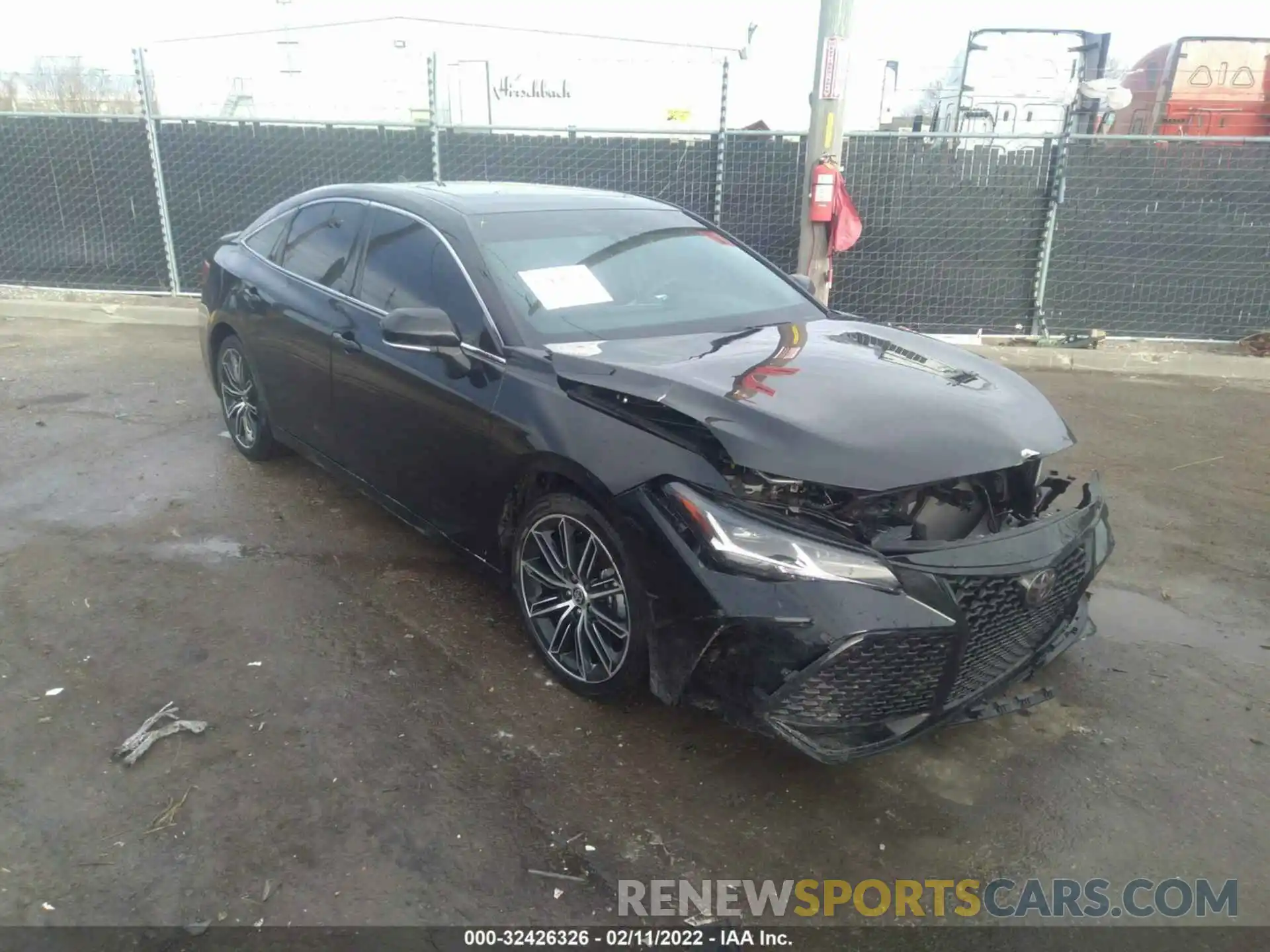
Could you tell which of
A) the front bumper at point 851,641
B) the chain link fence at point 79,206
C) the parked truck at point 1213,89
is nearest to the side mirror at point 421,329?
the front bumper at point 851,641

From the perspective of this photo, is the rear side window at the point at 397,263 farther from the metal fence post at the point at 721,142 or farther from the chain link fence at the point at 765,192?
the chain link fence at the point at 765,192

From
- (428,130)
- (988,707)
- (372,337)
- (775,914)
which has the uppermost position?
(428,130)

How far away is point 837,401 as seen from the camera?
118 inches

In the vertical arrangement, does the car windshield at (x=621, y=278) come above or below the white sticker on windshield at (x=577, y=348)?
above

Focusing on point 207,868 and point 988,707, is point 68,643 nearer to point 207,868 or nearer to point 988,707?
point 207,868

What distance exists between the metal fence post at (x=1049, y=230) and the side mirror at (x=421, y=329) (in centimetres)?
745

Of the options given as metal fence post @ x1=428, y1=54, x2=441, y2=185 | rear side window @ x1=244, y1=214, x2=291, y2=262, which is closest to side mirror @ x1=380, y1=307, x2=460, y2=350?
rear side window @ x1=244, y1=214, x2=291, y2=262

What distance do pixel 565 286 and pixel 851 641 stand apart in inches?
76.3

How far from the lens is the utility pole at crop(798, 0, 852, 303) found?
7473 mm

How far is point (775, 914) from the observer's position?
98.0 inches

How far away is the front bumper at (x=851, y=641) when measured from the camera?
258 cm

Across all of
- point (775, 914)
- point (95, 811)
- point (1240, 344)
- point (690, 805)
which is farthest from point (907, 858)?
point (1240, 344)

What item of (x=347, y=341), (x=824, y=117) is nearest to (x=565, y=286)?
(x=347, y=341)

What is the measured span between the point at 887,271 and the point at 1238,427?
352 cm
